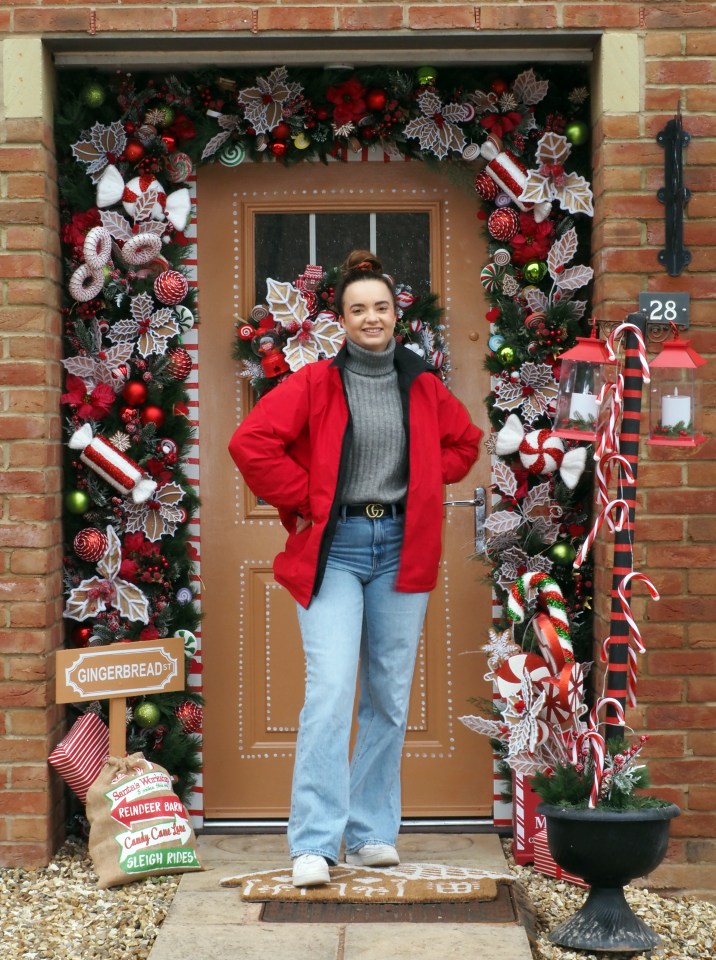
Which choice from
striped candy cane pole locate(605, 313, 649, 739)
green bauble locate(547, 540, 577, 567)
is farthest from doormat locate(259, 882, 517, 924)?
green bauble locate(547, 540, 577, 567)

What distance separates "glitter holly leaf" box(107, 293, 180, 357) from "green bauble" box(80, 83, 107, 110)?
0.67 m

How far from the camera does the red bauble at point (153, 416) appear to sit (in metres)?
4.43

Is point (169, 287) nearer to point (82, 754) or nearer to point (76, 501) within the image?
point (76, 501)

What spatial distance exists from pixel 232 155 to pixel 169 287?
0.55 metres

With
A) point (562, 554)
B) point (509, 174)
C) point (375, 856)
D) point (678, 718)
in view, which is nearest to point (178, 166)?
point (509, 174)

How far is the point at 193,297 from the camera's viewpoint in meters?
4.55

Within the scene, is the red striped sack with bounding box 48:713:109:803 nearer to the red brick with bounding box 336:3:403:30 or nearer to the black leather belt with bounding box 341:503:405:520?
the black leather belt with bounding box 341:503:405:520

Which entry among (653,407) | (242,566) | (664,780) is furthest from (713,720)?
(242,566)

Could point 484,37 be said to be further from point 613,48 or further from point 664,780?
point 664,780

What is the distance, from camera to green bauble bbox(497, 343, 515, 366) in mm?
4414

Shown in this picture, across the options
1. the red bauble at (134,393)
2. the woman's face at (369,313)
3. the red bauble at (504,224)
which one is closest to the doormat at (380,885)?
the woman's face at (369,313)

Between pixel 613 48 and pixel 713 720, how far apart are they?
2.20 metres

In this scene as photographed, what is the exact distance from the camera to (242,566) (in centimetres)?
464

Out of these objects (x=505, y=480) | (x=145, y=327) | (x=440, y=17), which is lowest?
(x=505, y=480)
